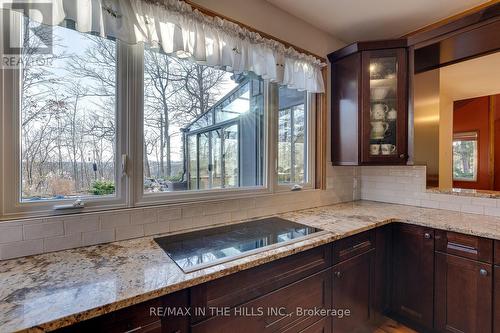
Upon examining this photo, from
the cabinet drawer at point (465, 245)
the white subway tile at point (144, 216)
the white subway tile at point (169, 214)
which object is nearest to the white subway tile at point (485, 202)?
the cabinet drawer at point (465, 245)

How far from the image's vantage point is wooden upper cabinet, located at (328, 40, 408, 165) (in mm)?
2062

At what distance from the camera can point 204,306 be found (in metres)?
1.00

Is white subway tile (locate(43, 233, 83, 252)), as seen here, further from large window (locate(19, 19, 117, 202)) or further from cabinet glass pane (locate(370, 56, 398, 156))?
cabinet glass pane (locate(370, 56, 398, 156))

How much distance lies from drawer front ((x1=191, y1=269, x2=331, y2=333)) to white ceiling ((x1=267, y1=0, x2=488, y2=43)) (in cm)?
192

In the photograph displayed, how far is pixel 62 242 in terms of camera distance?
1.19 m

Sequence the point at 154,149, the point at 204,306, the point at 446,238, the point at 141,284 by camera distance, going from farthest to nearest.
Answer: the point at 446,238, the point at 154,149, the point at 204,306, the point at 141,284

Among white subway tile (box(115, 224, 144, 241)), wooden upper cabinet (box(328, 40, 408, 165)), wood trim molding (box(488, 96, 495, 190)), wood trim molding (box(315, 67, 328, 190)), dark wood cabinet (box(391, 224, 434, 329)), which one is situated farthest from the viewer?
wood trim molding (box(488, 96, 495, 190))

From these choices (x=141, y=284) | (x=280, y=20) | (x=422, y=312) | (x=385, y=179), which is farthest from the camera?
(x=385, y=179)

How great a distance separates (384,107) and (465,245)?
3.84 feet

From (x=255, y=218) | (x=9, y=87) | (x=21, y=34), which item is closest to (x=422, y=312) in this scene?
(x=255, y=218)

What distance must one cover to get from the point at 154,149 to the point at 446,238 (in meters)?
1.97

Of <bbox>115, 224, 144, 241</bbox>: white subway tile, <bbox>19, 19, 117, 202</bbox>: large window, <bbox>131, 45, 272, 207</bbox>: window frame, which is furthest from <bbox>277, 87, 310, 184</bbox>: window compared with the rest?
<bbox>19, 19, 117, 202</bbox>: large window

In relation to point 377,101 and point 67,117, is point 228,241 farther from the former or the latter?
point 377,101

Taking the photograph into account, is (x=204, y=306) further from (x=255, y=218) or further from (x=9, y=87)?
(x=9, y=87)
